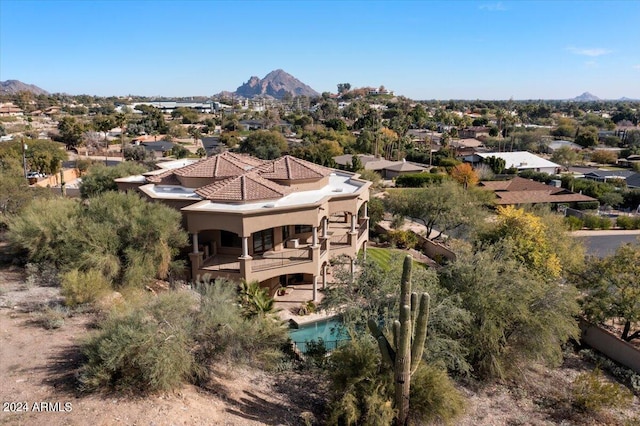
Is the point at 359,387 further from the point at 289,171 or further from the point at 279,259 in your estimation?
the point at 289,171

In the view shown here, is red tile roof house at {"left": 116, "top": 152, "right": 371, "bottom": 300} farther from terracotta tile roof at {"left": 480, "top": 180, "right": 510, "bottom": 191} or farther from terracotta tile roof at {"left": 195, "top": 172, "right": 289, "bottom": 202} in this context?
terracotta tile roof at {"left": 480, "top": 180, "right": 510, "bottom": 191}

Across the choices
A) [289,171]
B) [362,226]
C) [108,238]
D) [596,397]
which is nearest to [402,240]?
[362,226]

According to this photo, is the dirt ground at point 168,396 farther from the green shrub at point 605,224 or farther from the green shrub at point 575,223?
the green shrub at point 605,224

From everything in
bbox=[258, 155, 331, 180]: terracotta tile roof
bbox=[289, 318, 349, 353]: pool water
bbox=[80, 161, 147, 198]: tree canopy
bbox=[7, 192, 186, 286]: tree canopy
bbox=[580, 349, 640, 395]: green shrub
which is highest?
bbox=[258, 155, 331, 180]: terracotta tile roof

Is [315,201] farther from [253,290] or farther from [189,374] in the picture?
[189,374]

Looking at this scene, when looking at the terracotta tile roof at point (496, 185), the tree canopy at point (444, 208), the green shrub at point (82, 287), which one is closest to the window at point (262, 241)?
the green shrub at point (82, 287)

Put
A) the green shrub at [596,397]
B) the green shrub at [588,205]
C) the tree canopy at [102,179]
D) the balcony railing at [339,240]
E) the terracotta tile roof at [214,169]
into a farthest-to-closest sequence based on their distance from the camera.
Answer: the green shrub at [588,205] → the tree canopy at [102,179] → the balcony railing at [339,240] → the terracotta tile roof at [214,169] → the green shrub at [596,397]

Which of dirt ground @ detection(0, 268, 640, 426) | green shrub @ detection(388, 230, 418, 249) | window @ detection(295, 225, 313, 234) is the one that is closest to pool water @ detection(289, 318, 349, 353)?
dirt ground @ detection(0, 268, 640, 426)
